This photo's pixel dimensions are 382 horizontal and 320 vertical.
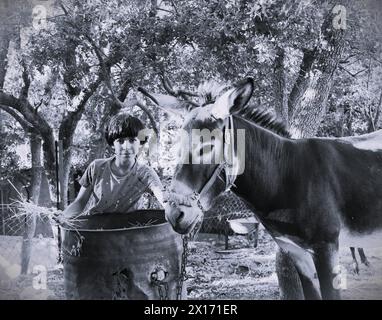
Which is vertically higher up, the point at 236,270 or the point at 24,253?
the point at 24,253

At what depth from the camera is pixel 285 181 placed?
2559mm

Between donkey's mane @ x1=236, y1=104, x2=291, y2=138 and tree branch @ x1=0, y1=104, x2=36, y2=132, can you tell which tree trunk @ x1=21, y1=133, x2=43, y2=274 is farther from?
donkey's mane @ x1=236, y1=104, x2=291, y2=138

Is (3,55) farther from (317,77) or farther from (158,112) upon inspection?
(317,77)

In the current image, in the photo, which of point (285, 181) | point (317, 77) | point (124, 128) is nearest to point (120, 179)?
point (124, 128)

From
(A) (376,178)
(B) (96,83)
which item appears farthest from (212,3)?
(A) (376,178)

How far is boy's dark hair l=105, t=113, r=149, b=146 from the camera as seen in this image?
9.92ft

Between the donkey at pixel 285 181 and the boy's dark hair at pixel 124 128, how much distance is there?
37cm

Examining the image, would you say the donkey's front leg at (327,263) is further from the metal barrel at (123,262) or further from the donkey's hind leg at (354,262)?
the metal barrel at (123,262)

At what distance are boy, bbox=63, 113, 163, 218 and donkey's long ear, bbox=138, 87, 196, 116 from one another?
Answer: 0.21m

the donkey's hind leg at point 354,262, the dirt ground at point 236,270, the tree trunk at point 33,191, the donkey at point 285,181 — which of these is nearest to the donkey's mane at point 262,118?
the donkey at point 285,181

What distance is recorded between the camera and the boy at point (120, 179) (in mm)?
2992

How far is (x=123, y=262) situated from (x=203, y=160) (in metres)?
0.89

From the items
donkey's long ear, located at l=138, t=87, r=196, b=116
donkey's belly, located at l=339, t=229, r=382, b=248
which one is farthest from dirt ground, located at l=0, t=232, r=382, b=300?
donkey's long ear, located at l=138, t=87, r=196, b=116

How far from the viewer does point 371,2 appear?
3113 millimetres
